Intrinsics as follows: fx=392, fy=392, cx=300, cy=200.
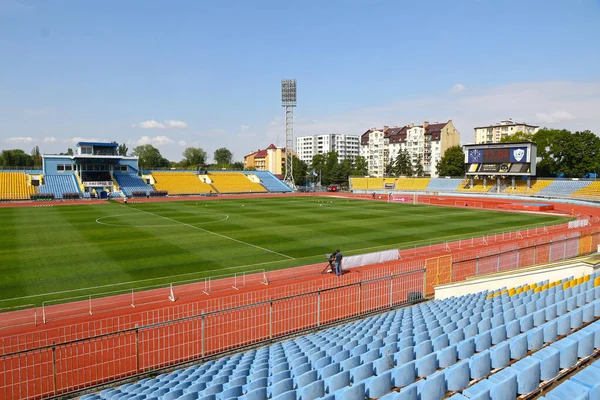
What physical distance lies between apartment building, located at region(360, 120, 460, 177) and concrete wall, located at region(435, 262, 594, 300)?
98078 millimetres

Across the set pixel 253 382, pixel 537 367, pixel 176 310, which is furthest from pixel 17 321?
pixel 537 367

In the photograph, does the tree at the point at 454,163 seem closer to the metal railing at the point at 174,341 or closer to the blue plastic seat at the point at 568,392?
the metal railing at the point at 174,341

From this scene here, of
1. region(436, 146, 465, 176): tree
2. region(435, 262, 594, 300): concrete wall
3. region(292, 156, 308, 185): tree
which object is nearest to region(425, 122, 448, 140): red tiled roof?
region(436, 146, 465, 176): tree

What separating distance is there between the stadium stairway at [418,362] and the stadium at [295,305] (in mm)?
36

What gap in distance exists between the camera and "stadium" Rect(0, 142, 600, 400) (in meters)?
6.20

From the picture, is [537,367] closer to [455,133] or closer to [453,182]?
[453,182]

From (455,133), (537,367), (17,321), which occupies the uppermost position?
(455,133)

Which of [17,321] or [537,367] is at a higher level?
[537,367]

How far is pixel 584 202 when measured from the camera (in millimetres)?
53688

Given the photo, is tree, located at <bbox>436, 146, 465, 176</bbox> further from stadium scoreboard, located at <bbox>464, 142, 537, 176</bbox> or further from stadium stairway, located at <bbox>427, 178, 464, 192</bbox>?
stadium scoreboard, located at <bbox>464, 142, 537, 176</bbox>

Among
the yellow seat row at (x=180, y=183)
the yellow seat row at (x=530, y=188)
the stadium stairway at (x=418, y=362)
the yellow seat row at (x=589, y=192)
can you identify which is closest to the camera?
the stadium stairway at (x=418, y=362)

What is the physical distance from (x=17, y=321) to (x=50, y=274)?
600cm

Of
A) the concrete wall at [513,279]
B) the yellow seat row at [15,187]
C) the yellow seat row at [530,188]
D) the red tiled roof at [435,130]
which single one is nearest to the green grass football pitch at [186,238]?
the concrete wall at [513,279]

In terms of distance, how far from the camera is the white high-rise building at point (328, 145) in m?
176
